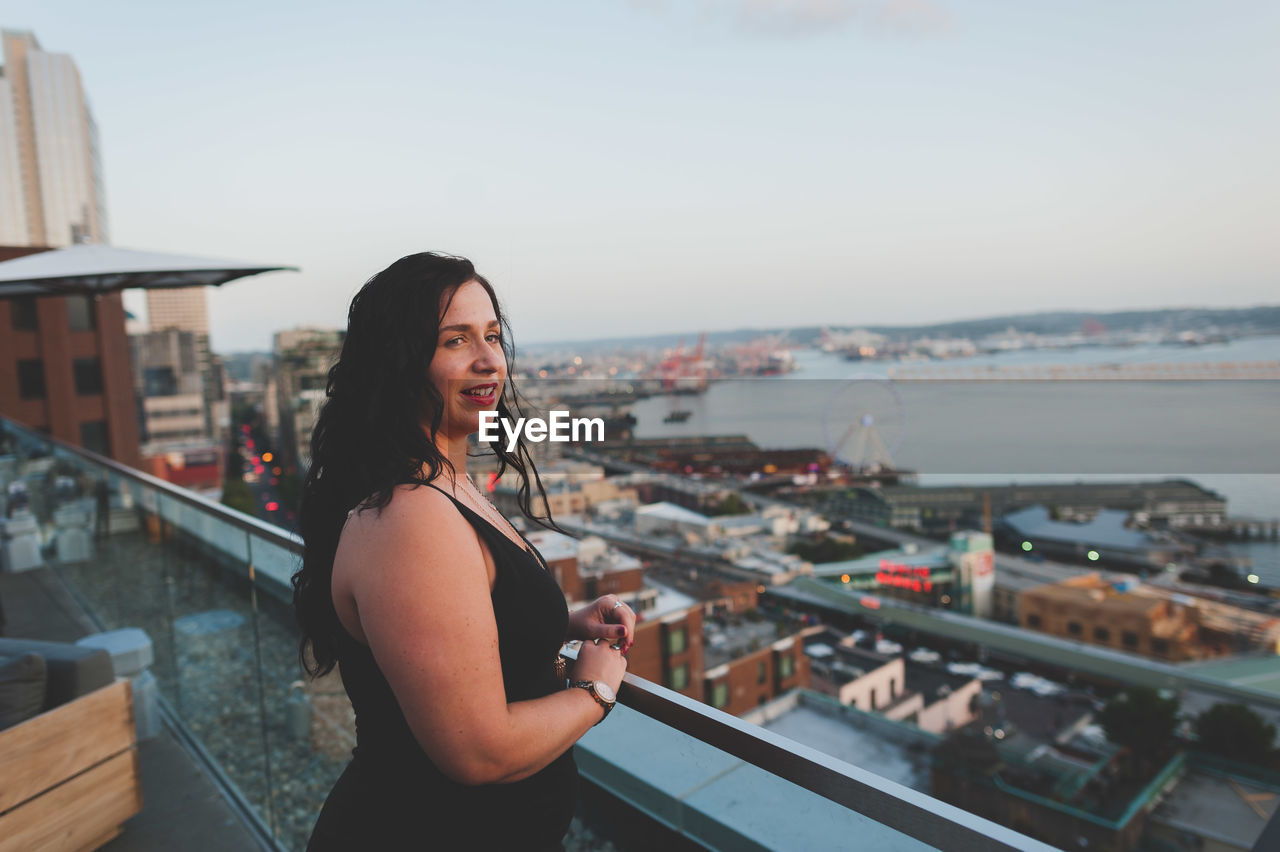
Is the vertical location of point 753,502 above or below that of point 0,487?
below

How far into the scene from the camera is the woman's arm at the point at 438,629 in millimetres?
689

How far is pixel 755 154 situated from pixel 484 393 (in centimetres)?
4941

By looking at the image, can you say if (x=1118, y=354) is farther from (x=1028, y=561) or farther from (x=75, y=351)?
(x=75, y=351)

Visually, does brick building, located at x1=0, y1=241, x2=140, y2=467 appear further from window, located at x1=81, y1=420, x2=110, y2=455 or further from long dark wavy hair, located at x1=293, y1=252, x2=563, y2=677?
long dark wavy hair, located at x1=293, y1=252, x2=563, y2=677

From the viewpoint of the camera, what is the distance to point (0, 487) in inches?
259

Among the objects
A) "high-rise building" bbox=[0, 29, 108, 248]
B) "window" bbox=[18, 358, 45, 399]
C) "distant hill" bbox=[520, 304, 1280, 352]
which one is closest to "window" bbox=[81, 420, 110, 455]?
"window" bbox=[18, 358, 45, 399]

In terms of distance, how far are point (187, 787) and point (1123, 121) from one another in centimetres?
5557

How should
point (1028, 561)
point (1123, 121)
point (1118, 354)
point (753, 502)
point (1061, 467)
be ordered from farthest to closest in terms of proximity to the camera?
point (1123, 121), point (1028, 561), point (753, 502), point (1118, 354), point (1061, 467)

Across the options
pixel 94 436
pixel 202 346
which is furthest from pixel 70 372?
pixel 202 346

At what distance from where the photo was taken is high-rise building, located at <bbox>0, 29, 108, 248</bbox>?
2365 inches

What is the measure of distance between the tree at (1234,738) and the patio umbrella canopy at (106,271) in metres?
Result: 33.3

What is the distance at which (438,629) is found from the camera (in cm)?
69

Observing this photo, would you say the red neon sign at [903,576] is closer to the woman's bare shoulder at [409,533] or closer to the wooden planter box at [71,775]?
the wooden planter box at [71,775]

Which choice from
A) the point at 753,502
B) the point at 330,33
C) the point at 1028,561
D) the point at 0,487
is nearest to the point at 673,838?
the point at 0,487
